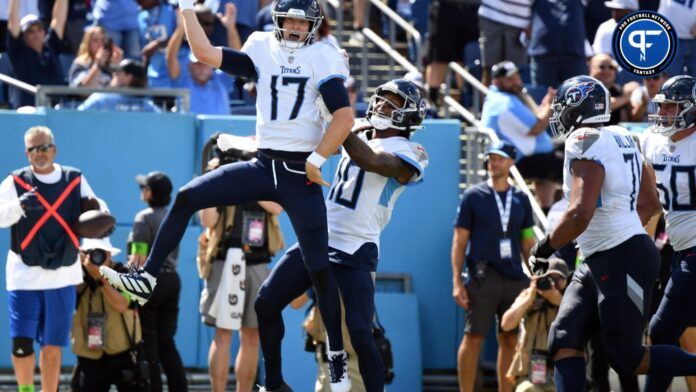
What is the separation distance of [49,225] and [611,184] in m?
4.51

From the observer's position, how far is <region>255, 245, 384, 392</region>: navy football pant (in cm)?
819

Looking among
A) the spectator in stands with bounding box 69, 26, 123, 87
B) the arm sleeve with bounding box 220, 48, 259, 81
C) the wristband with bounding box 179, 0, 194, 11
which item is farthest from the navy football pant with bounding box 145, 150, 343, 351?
the spectator in stands with bounding box 69, 26, 123, 87

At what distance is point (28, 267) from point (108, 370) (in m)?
0.99

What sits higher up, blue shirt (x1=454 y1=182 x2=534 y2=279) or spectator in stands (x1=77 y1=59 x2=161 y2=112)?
spectator in stands (x1=77 y1=59 x2=161 y2=112)

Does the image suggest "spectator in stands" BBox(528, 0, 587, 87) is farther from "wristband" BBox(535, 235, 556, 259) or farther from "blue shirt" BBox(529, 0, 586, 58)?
"wristband" BBox(535, 235, 556, 259)

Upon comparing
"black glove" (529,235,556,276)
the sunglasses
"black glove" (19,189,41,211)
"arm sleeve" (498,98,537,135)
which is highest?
"arm sleeve" (498,98,537,135)

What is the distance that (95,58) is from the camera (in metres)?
13.6

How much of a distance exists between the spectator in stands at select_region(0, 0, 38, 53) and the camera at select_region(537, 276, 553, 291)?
6.54m

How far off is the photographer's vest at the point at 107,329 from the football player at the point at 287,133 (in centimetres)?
285

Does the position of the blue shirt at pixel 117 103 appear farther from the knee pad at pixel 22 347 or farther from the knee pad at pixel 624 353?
the knee pad at pixel 624 353

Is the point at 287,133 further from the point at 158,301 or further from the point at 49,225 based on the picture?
the point at 158,301

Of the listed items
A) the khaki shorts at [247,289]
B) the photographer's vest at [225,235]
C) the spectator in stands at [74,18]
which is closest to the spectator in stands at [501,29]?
the photographer's vest at [225,235]

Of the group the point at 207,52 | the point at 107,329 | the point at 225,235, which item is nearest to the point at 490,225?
the point at 225,235

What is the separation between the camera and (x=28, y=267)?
10.5 m
